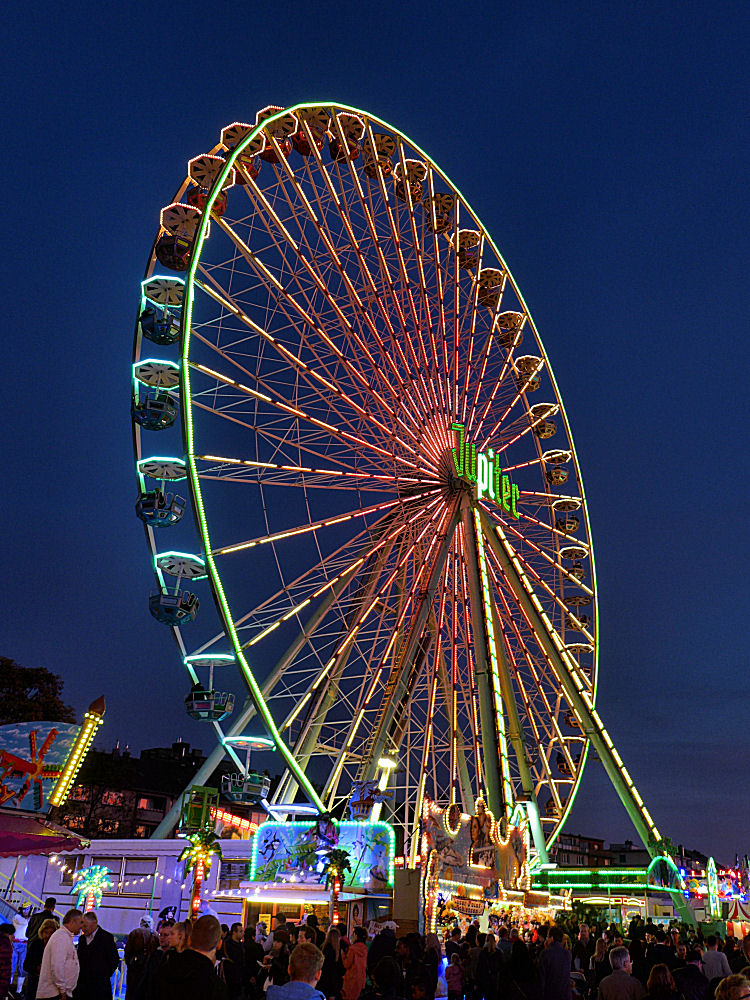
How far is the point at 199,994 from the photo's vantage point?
14.9 feet

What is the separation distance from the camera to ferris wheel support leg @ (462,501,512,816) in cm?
2281

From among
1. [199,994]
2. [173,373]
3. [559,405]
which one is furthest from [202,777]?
[199,994]

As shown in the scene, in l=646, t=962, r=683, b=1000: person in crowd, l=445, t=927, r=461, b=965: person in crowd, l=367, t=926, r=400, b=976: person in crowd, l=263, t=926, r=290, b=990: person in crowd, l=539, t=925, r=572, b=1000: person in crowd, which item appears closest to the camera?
l=646, t=962, r=683, b=1000: person in crowd

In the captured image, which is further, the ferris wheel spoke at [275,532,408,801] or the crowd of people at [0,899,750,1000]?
the ferris wheel spoke at [275,532,408,801]

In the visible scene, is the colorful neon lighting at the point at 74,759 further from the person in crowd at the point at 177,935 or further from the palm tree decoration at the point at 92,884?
the person in crowd at the point at 177,935

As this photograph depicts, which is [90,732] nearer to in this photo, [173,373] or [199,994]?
[173,373]

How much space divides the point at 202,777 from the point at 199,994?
81.5 feet

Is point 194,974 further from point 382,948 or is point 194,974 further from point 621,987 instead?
point 382,948

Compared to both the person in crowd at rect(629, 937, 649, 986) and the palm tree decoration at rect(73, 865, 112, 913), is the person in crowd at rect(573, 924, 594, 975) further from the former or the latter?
the palm tree decoration at rect(73, 865, 112, 913)

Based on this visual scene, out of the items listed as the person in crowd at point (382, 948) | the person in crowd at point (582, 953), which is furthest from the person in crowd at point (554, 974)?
the person in crowd at point (582, 953)

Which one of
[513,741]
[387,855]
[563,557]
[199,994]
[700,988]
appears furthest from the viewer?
[563,557]

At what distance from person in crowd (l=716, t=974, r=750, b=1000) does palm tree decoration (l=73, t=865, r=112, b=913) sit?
69.0ft

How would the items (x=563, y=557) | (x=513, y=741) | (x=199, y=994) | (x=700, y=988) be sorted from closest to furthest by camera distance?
1. (x=199, y=994)
2. (x=700, y=988)
3. (x=513, y=741)
4. (x=563, y=557)

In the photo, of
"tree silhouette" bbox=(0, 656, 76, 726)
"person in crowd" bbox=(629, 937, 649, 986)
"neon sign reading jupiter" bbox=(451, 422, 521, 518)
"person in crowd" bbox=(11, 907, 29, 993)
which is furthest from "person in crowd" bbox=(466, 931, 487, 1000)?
"tree silhouette" bbox=(0, 656, 76, 726)
